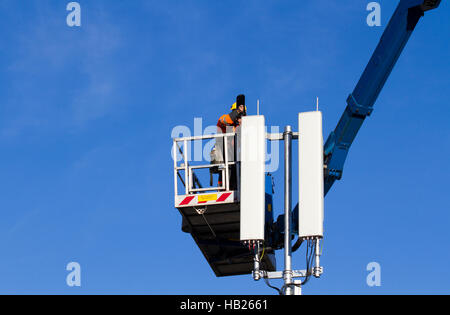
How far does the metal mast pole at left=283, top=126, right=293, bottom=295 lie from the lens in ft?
55.7

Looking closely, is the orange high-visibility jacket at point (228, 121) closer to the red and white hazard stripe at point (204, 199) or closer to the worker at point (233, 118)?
the worker at point (233, 118)

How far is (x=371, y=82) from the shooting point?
61.8ft

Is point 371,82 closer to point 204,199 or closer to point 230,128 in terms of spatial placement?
point 230,128

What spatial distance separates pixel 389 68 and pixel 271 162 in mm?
3683

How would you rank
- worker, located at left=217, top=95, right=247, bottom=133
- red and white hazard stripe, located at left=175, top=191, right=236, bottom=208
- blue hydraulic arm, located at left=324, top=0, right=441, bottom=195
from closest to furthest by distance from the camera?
blue hydraulic arm, located at left=324, top=0, right=441, bottom=195 < red and white hazard stripe, located at left=175, top=191, right=236, bottom=208 < worker, located at left=217, top=95, right=247, bottom=133

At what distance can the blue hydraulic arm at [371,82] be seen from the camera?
59.2 ft

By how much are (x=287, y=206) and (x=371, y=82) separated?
378 centimetres

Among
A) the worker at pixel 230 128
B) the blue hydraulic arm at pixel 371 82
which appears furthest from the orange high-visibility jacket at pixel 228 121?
the blue hydraulic arm at pixel 371 82

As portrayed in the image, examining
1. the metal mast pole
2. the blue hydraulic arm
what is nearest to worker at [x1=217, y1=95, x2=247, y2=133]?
the metal mast pole

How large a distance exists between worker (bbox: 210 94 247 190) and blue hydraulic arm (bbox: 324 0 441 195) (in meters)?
2.40

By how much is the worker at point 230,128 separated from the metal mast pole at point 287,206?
1.54 m

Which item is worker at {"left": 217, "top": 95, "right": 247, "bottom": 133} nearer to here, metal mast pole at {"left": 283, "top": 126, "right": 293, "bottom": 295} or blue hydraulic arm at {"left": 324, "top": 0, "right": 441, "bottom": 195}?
metal mast pole at {"left": 283, "top": 126, "right": 293, "bottom": 295}

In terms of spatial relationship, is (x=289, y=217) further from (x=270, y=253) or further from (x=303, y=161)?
(x=270, y=253)
